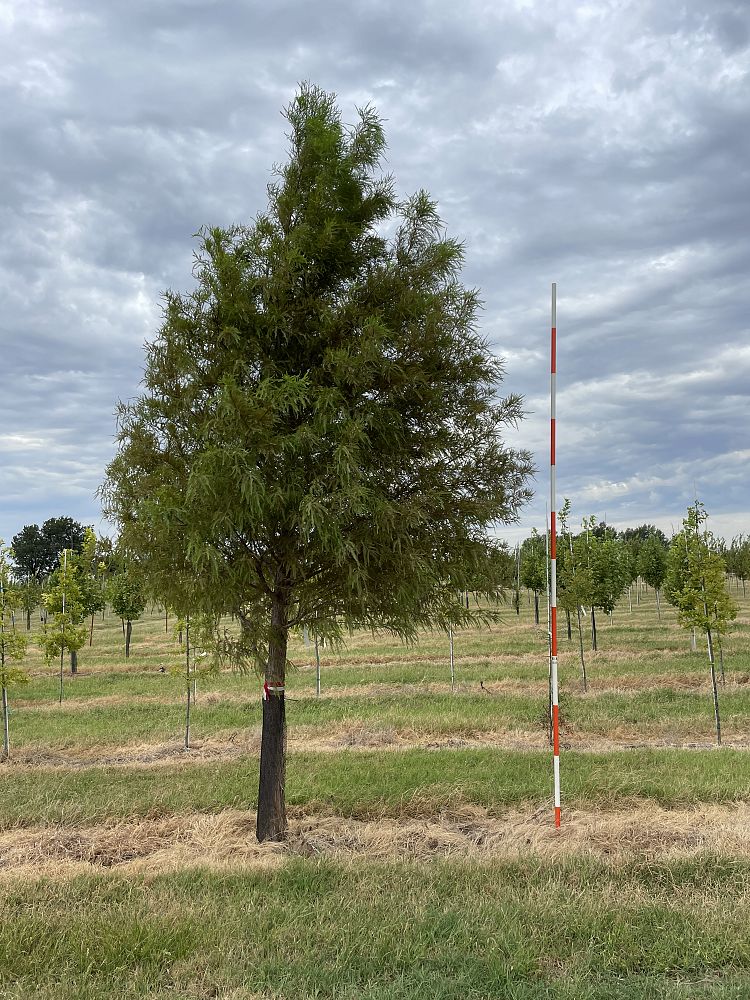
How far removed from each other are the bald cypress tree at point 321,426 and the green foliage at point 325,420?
0.08 ft

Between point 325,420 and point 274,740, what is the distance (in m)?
4.36

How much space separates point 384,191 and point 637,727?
13713mm

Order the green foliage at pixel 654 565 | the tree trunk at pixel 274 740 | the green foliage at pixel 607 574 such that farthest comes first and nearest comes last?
the green foliage at pixel 654 565, the green foliage at pixel 607 574, the tree trunk at pixel 274 740

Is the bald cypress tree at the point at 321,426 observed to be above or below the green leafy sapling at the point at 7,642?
above

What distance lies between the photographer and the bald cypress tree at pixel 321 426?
777cm

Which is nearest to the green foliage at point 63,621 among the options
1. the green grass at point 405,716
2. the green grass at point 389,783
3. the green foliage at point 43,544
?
the green grass at point 405,716

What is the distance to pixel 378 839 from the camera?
8.41 meters

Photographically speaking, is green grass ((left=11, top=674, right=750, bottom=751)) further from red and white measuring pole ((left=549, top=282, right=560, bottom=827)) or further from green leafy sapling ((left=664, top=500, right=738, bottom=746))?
red and white measuring pole ((left=549, top=282, right=560, bottom=827))

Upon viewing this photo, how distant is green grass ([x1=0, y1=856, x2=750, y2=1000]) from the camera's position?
452cm

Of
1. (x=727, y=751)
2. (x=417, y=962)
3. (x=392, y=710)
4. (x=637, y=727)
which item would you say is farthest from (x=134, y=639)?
(x=417, y=962)

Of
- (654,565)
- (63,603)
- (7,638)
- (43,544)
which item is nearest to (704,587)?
(7,638)

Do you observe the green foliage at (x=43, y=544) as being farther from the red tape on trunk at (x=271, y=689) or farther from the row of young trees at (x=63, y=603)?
the red tape on trunk at (x=271, y=689)

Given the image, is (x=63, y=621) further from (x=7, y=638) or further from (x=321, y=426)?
(x=321, y=426)

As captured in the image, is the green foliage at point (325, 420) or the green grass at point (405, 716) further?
the green grass at point (405, 716)
